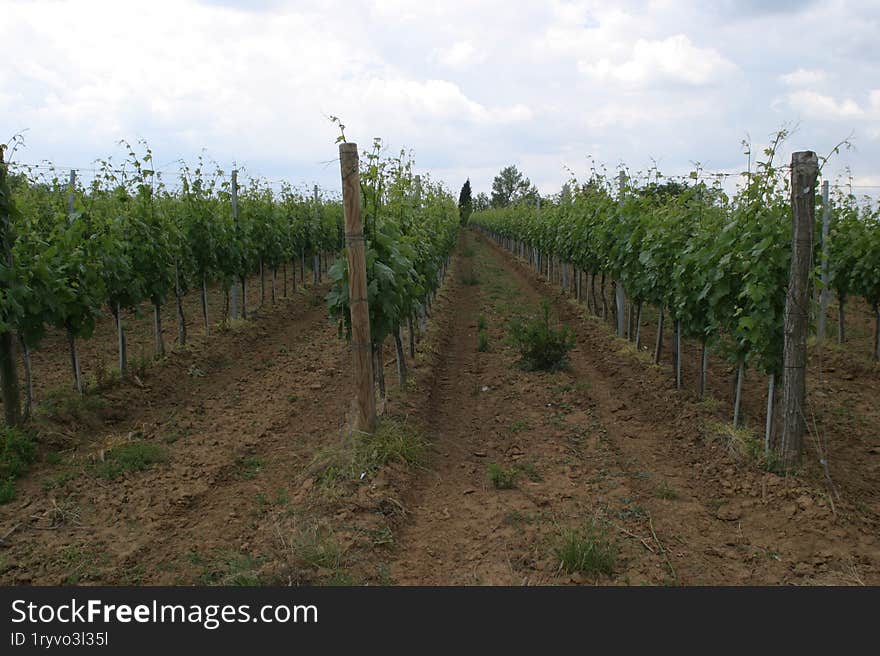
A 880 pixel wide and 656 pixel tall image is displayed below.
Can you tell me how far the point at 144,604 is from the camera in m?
Result: 3.80

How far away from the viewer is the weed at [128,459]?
6.25 metres

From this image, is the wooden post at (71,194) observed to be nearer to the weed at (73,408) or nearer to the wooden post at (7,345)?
the wooden post at (7,345)

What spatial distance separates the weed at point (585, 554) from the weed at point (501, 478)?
131 centimetres

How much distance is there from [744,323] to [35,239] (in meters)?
7.90

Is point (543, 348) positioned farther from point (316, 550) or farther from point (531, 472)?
point (316, 550)

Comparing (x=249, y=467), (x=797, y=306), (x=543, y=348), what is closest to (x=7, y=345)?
(x=249, y=467)

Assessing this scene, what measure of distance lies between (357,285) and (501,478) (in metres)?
2.34

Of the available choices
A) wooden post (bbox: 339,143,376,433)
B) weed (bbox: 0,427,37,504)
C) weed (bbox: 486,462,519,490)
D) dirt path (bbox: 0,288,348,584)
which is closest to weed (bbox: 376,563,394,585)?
dirt path (bbox: 0,288,348,584)

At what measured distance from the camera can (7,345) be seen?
6996 mm

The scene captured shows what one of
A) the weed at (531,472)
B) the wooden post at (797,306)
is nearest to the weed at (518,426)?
the weed at (531,472)

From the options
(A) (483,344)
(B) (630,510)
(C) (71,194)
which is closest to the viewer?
(B) (630,510)

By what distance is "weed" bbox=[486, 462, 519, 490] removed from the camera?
5988 millimetres

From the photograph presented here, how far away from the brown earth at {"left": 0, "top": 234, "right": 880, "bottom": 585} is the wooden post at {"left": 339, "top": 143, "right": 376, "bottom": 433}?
20.9 inches

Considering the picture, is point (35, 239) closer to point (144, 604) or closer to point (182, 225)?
point (182, 225)
